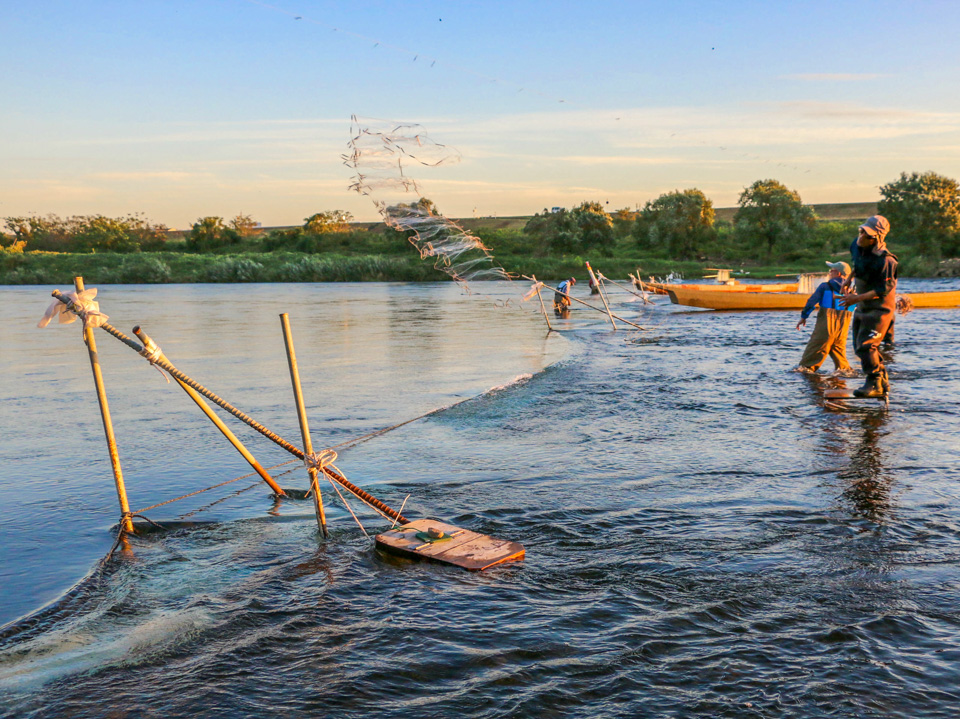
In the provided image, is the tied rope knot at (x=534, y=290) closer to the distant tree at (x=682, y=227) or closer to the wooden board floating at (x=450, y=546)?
the wooden board floating at (x=450, y=546)

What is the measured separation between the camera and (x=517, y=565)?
19.0ft

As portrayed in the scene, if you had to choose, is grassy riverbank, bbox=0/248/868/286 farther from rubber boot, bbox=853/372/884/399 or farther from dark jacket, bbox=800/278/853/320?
rubber boot, bbox=853/372/884/399

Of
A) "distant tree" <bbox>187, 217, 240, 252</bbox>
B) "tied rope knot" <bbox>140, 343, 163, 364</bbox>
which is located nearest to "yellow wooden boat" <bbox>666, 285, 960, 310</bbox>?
"tied rope knot" <bbox>140, 343, 163, 364</bbox>

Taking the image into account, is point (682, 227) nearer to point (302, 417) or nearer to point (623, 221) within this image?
point (623, 221)

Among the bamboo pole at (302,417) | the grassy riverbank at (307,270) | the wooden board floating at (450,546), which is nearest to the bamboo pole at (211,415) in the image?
the bamboo pole at (302,417)

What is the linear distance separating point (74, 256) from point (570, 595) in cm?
10424

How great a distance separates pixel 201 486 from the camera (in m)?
8.30

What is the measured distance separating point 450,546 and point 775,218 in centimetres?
10012

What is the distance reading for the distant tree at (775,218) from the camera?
9619cm

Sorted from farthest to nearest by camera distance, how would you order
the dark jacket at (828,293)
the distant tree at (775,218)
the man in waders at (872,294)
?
1. the distant tree at (775,218)
2. the dark jacket at (828,293)
3. the man in waders at (872,294)

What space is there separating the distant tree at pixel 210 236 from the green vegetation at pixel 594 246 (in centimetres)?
16

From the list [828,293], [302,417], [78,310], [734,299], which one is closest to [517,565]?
[302,417]

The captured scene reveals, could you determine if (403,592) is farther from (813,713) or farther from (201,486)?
(201,486)

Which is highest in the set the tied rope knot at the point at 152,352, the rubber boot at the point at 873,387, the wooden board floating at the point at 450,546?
the tied rope knot at the point at 152,352
